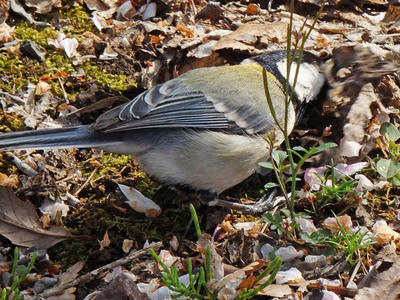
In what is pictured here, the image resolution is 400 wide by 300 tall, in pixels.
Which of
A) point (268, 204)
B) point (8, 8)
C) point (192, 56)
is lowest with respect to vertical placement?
point (268, 204)

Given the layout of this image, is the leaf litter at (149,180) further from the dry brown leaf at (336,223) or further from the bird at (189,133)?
the bird at (189,133)

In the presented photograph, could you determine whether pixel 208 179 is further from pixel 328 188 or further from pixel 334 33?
pixel 334 33

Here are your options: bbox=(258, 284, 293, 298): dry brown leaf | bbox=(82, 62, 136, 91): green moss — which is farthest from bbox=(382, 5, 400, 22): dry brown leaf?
bbox=(258, 284, 293, 298): dry brown leaf

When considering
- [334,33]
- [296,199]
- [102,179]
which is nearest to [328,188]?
[296,199]

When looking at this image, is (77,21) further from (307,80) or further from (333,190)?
(333,190)

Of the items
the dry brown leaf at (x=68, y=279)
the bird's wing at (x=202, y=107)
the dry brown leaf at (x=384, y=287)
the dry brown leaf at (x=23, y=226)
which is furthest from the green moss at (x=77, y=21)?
the dry brown leaf at (x=384, y=287)

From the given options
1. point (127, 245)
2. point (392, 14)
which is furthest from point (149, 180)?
point (392, 14)
